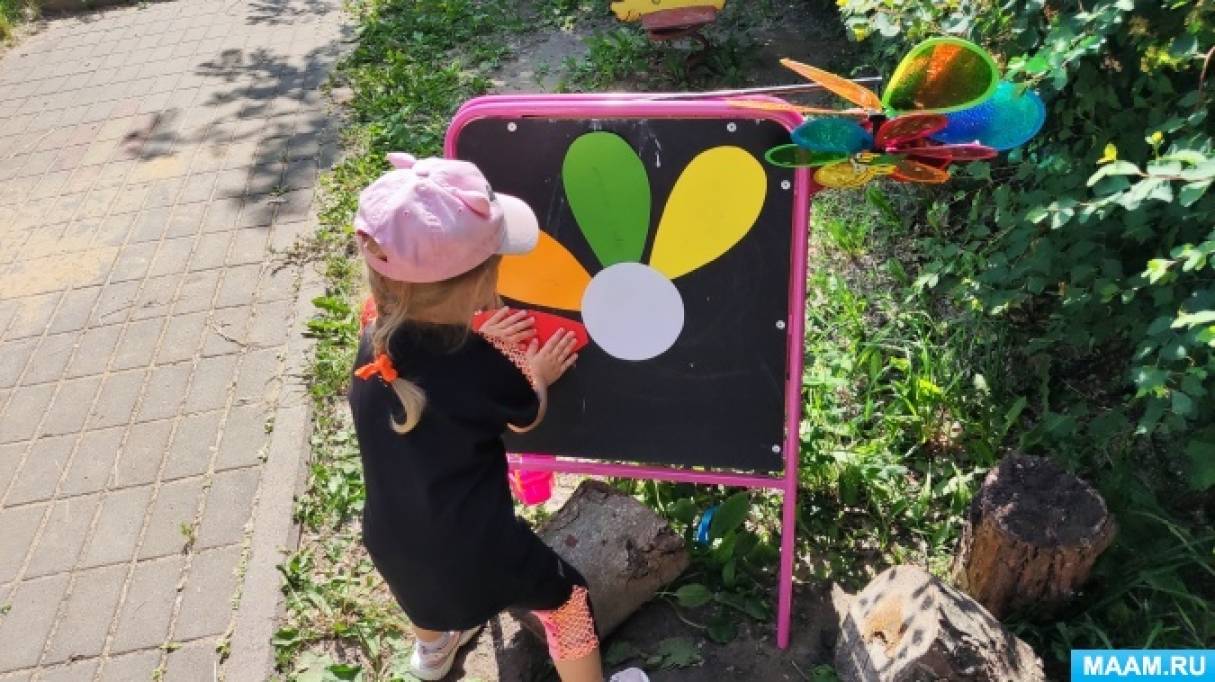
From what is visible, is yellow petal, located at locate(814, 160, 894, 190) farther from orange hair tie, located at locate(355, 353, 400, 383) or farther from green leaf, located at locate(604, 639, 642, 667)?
green leaf, located at locate(604, 639, 642, 667)

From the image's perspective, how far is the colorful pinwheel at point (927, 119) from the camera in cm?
175

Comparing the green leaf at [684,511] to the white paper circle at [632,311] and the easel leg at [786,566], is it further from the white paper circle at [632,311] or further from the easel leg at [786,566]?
the white paper circle at [632,311]

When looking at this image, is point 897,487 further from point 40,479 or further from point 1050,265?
point 40,479

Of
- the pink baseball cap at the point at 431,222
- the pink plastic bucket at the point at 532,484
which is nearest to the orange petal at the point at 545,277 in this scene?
the pink baseball cap at the point at 431,222

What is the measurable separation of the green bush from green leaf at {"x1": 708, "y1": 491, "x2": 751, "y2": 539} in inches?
31.7

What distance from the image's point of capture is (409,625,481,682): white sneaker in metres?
2.53

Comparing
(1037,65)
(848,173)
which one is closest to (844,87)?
(848,173)

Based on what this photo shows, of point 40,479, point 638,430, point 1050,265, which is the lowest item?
point 40,479

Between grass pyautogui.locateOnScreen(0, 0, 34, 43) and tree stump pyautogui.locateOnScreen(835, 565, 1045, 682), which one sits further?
grass pyautogui.locateOnScreen(0, 0, 34, 43)

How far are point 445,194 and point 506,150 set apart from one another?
372 millimetres

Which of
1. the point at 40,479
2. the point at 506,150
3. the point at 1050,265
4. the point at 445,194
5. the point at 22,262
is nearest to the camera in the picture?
the point at 445,194

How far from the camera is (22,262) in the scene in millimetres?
4652

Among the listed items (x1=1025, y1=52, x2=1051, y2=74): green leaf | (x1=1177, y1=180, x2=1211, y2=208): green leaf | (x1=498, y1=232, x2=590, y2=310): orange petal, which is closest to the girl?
(x1=498, y1=232, x2=590, y2=310): orange petal

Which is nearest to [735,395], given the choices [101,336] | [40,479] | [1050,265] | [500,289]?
[500,289]
